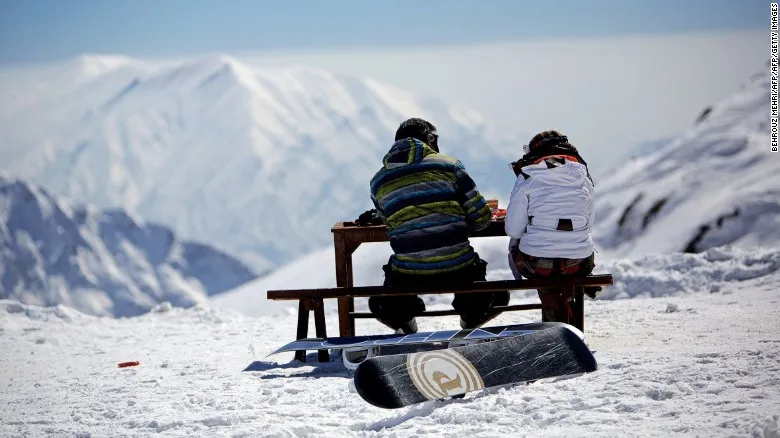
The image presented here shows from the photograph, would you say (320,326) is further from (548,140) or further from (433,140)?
(548,140)

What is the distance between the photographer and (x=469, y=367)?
6.56 m

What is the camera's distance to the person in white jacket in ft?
24.8

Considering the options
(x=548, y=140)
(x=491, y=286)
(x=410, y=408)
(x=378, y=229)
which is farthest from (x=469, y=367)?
(x=378, y=229)

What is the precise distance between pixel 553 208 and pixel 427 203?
3.25ft

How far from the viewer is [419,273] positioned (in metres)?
7.79

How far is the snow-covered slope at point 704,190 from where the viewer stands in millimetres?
21812

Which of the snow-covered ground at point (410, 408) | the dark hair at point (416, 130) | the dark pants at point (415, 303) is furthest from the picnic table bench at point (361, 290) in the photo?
the dark hair at point (416, 130)

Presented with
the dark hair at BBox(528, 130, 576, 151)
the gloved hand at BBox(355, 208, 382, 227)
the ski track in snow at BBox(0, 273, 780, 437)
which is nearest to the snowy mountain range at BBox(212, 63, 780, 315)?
the ski track in snow at BBox(0, 273, 780, 437)

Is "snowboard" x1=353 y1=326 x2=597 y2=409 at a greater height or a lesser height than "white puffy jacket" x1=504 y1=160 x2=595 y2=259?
lesser

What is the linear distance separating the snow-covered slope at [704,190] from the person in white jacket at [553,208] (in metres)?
12.6

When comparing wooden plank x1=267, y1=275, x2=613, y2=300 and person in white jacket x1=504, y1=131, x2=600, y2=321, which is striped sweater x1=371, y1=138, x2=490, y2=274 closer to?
wooden plank x1=267, y1=275, x2=613, y2=300

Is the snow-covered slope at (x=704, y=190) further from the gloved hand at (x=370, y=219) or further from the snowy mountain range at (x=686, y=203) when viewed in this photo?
the gloved hand at (x=370, y=219)

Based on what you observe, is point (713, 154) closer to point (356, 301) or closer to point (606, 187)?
point (606, 187)

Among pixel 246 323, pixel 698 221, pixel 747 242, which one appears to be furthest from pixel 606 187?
pixel 246 323
